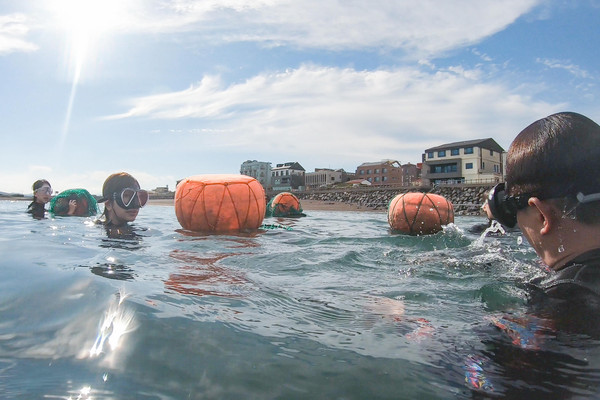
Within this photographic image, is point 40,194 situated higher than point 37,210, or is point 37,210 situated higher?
point 40,194

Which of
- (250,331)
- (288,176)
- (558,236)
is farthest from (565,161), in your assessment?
(288,176)

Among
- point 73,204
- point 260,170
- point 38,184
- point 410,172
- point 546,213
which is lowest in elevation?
point 73,204

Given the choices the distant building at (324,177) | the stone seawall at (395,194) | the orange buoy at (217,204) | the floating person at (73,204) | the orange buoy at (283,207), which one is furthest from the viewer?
the distant building at (324,177)

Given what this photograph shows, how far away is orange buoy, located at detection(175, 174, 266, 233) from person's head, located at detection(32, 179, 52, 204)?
4547mm

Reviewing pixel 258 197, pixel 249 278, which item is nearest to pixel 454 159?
pixel 258 197

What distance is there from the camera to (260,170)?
4043 inches

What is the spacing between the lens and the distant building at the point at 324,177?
301ft

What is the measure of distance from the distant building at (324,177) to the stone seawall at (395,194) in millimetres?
36232

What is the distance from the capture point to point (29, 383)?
1489mm

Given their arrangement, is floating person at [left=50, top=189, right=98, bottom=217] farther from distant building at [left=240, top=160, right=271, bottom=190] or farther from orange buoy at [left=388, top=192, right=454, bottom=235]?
distant building at [left=240, top=160, right=271, bottom=190]

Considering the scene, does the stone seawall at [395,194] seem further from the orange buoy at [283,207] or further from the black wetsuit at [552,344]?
the black wetsuit at [552,344]

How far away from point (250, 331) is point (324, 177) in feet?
298

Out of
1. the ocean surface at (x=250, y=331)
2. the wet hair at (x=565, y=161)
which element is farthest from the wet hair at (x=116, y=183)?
the wet hair at (x=565, y=161)

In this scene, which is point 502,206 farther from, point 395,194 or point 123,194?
point 395,194
